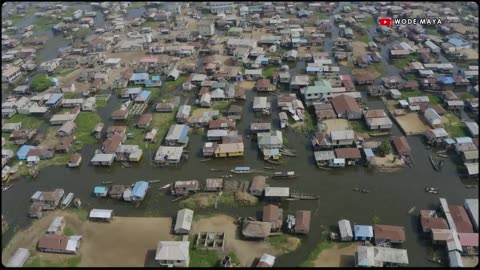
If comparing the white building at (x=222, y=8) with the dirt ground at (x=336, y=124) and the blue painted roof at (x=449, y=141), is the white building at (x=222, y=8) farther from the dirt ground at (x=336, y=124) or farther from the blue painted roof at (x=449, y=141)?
the blue painted roof at (x=449, y=141)

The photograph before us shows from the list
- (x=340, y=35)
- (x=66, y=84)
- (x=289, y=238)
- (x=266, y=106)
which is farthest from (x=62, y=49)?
(x=289, y=238)

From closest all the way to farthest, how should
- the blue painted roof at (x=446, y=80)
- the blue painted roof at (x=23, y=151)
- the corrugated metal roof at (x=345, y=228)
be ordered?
the corrugated metal roof at (x=345, y=228)
the blue painted roof at (x=23, y=151)
the blue painted roof at (x=446, y=80)

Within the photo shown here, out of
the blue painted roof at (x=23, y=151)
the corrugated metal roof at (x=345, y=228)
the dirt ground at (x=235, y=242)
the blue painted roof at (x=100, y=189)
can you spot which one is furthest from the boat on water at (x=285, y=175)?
the blue painted roof at (x=23, y=151)

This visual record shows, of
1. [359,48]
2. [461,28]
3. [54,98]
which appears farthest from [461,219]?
[461,28]

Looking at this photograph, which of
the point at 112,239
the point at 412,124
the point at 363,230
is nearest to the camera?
the point at 363,230

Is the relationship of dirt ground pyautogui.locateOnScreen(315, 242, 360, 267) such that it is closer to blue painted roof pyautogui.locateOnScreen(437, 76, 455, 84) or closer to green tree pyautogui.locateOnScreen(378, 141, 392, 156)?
green tree pyautogui.locateOnScreen(378, 141, 392, 156)

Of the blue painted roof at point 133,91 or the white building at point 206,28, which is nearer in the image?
the blue painted roof at point 133,91

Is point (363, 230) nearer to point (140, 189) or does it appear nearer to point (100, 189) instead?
point (140, 189)
